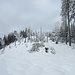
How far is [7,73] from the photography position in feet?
22.1

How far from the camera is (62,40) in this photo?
3033 cm

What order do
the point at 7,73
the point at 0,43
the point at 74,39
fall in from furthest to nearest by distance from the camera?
1. the point at 0,43
2. the point at 74,39
3. the point at 7,73

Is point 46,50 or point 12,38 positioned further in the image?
point 12,38

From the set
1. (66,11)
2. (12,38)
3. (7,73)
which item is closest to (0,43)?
(12,38)

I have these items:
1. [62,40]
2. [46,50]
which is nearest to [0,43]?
[62,40]

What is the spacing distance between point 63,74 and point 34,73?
1515 millimetres

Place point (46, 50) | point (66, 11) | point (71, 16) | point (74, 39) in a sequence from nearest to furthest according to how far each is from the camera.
A: point (46, 50)
point (71, 16)
point (66, 11)
point (74, 39)

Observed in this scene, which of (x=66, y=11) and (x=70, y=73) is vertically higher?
(x=66, y=11)

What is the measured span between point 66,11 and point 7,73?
20424mm

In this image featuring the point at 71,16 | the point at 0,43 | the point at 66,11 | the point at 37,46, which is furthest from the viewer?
the point at 0,43

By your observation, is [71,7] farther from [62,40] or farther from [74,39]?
[62,40]

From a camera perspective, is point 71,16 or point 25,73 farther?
point 71,16

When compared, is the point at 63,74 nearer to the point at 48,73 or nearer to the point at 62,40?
the point at 48,73

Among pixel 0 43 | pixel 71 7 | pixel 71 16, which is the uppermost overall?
pixel 71 7
